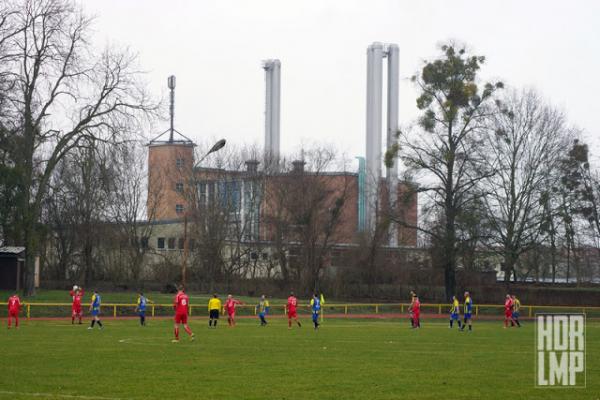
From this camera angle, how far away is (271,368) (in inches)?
808

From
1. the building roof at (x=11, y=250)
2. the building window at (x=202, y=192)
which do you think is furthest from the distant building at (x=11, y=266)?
the building window at (x=202, y=192)

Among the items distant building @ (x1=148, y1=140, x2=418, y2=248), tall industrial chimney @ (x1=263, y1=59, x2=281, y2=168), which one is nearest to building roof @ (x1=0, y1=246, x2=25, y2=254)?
distant building @ (x1=148, y1=140, x2=418, y2=248)

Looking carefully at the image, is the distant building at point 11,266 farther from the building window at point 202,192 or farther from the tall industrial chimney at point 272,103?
the tall industrial chimney at point 272,103

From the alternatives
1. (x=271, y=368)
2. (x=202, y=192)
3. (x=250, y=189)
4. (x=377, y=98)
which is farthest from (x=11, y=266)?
(x=271, y=368)

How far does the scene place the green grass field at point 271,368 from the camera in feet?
52.9

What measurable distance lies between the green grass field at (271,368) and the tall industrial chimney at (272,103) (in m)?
61.2

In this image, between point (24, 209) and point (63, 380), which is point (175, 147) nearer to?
point (24, 209)

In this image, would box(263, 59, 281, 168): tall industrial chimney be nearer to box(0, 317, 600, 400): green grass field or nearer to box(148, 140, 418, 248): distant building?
box(148, 140, 418, 248): distant building

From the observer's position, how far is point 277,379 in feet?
59.6

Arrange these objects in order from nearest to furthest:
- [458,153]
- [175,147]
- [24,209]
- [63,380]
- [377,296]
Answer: [63,380], [24,209], [458,153], [377,296], [175,147]

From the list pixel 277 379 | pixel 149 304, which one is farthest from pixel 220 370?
pixel 149 304

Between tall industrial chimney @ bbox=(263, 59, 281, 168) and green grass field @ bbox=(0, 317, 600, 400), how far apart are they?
61162 millimetres

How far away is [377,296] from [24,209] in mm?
29188

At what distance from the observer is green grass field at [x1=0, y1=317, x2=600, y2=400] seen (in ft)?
52.9
